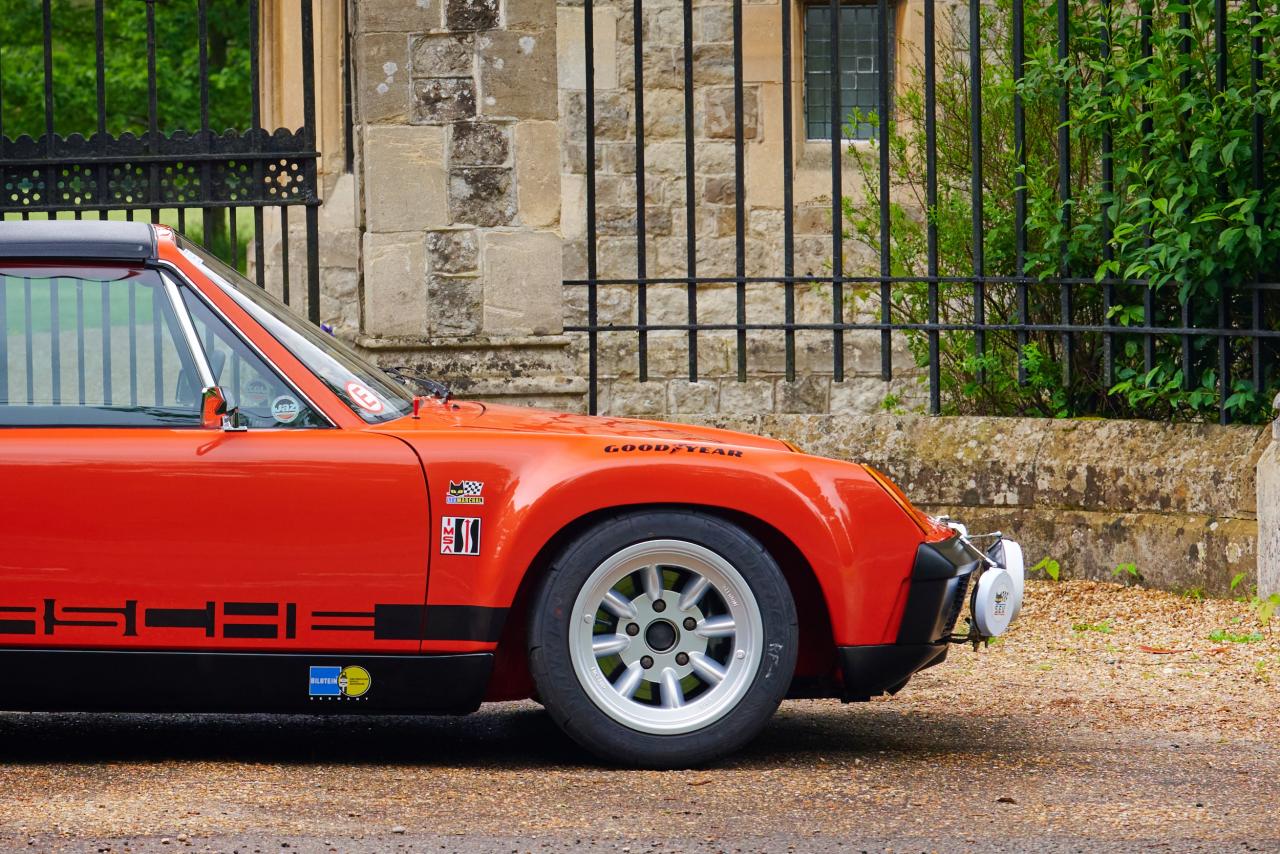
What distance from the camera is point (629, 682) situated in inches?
202

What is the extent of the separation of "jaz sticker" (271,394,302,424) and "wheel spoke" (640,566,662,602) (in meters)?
1.05

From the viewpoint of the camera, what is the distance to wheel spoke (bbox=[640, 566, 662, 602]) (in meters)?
5.14

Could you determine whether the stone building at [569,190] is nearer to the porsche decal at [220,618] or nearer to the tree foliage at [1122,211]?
the tree foliage at [1122,211]

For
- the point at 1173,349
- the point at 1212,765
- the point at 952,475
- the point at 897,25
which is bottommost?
the point at 1212,765

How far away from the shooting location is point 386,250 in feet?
28.3

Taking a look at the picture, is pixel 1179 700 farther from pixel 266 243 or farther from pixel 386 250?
pixel 266 243

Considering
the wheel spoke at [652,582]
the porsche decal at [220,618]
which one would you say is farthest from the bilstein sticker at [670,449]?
the porsche decal at [220,618]

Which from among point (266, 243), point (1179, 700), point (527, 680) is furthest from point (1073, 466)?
point (266, 243)

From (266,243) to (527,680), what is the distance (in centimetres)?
1217

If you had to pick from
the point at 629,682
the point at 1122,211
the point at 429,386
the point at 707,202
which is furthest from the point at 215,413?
the point at 707,202

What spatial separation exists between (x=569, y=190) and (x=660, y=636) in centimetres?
891

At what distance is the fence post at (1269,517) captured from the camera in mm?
7664

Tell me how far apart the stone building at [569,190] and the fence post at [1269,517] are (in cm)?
259

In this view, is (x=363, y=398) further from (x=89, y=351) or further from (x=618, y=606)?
(x=618, y=606)
